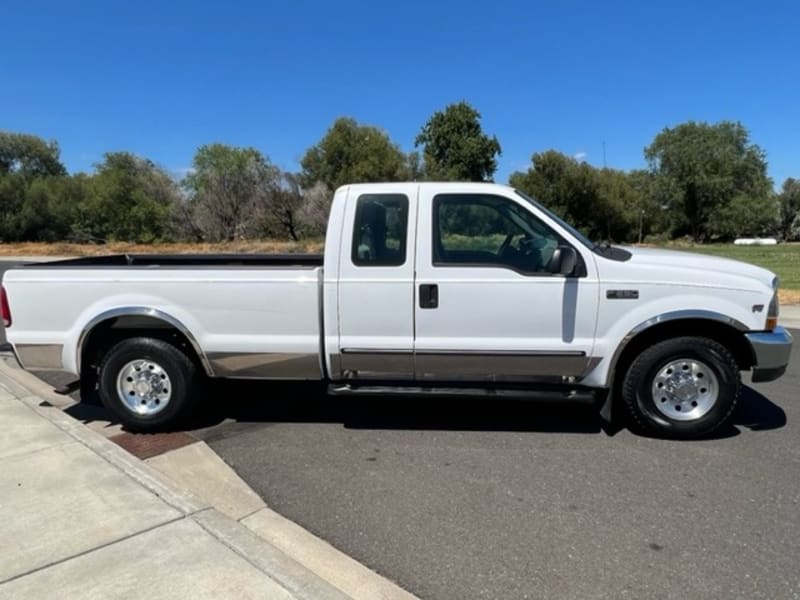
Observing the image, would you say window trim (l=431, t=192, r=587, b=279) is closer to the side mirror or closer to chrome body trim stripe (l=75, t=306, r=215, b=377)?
the side mirror

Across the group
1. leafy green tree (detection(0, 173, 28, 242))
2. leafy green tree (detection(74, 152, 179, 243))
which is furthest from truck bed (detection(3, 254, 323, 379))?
leafy green tree (detection(0, 173, 28, 242))

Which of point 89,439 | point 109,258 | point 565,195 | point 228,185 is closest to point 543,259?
point 89,439

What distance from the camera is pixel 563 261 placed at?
4293mm

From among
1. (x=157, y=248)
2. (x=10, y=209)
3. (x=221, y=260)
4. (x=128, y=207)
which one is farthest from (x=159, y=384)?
(x=10, y=209)

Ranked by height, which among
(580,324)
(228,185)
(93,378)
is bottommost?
(93,378)

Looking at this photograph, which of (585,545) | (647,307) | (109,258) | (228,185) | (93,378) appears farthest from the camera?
(228,185)

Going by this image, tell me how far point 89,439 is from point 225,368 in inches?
44.8

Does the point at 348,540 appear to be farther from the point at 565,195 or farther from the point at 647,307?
the point at 565,195

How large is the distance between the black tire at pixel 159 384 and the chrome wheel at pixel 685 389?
380 cm

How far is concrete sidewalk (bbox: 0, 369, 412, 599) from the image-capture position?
8.94ft

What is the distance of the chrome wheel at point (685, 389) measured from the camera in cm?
454

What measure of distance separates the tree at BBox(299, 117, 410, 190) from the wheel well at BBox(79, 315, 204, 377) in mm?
44605

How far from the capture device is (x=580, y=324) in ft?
14.8

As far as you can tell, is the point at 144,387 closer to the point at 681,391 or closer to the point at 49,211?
the point at 681,391
